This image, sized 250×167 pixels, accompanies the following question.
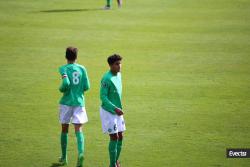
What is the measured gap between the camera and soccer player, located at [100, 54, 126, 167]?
8305mm

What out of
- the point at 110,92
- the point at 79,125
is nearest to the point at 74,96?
the point at 79,125

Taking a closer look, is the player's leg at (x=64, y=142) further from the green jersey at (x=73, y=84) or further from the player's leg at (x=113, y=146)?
the player's leg at (x=113, y=146)

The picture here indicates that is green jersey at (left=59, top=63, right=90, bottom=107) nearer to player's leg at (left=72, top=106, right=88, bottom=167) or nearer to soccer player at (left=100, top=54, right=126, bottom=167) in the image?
player's leg at (left=72, top=106, right=88, bottom=167)

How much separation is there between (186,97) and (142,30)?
7.01m

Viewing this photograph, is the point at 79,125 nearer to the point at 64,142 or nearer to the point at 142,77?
the point at 64,142

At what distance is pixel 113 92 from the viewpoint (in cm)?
840

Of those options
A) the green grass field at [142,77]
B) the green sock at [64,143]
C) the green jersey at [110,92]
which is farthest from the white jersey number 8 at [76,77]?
the green grass field at [142,77]

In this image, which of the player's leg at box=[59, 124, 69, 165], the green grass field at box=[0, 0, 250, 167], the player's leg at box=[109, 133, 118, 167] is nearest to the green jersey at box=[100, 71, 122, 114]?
the player's leg at box=[109, 133, 118, 167]

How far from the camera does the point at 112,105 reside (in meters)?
8.27

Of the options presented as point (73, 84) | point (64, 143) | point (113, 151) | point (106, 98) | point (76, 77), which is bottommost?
point (113, 151)

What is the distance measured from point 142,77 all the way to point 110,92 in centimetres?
582

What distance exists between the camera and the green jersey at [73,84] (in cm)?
870

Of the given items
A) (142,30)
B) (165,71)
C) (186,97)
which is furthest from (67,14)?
(186,97)

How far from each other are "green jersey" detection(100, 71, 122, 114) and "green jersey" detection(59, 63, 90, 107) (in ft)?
1.75
